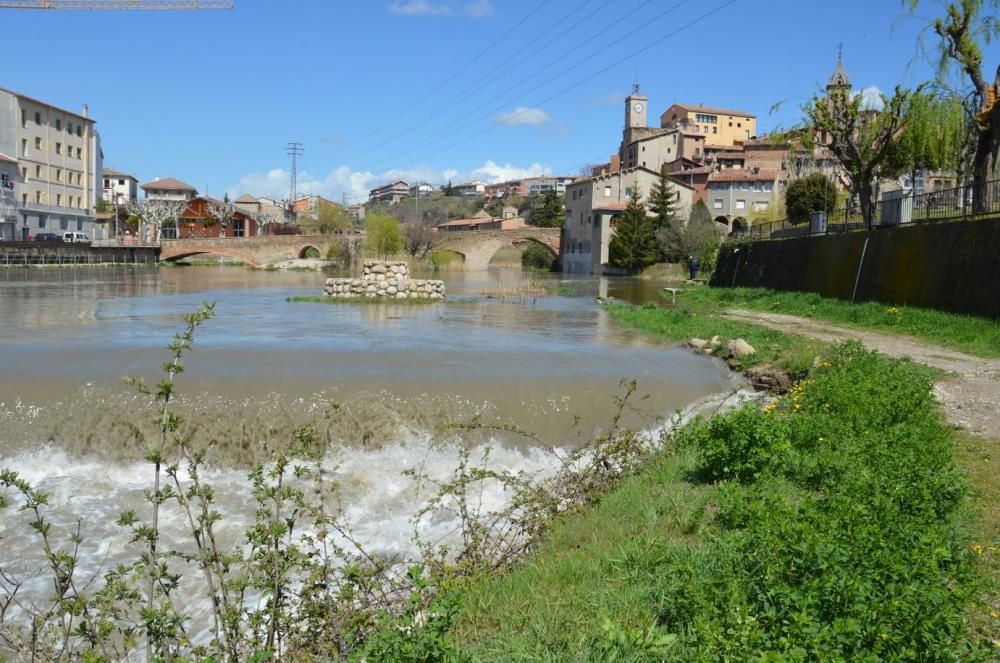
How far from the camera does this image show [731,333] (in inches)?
748

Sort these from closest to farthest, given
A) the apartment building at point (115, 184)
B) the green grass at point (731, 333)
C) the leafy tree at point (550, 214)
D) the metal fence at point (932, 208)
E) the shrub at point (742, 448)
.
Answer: the shrub at point (742, 448) → the green grass at point (731, 333) → the metal fence at point (932, 208) → the leafy tree at point (550, 214) → the apartment building at point (115, 184)

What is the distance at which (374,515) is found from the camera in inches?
343

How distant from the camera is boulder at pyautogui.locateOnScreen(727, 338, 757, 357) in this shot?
52.6 feet

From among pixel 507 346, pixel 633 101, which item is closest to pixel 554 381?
pixel 507 346

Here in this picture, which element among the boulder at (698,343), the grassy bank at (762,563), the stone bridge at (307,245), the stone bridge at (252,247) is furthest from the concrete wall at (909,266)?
the stone bridge at (252,247)

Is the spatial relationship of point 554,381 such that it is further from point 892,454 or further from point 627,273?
point 627,273

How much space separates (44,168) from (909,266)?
8829 cm

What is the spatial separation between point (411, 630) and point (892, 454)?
5107 millimetres

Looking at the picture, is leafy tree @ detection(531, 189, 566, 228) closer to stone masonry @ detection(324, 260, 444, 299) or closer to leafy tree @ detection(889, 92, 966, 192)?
stone masonry @ detection(324, 260, 444, 299)

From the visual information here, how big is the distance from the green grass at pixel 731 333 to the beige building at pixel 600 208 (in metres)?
49.9

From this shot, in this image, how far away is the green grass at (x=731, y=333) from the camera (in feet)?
48.0

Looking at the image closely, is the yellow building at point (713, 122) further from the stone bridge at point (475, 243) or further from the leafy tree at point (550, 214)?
the stone bridge at point (475, 243)

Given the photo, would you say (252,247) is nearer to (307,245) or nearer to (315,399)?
(307,245)

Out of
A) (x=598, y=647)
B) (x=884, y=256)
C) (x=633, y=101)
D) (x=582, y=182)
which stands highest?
(x=633, y=101)
